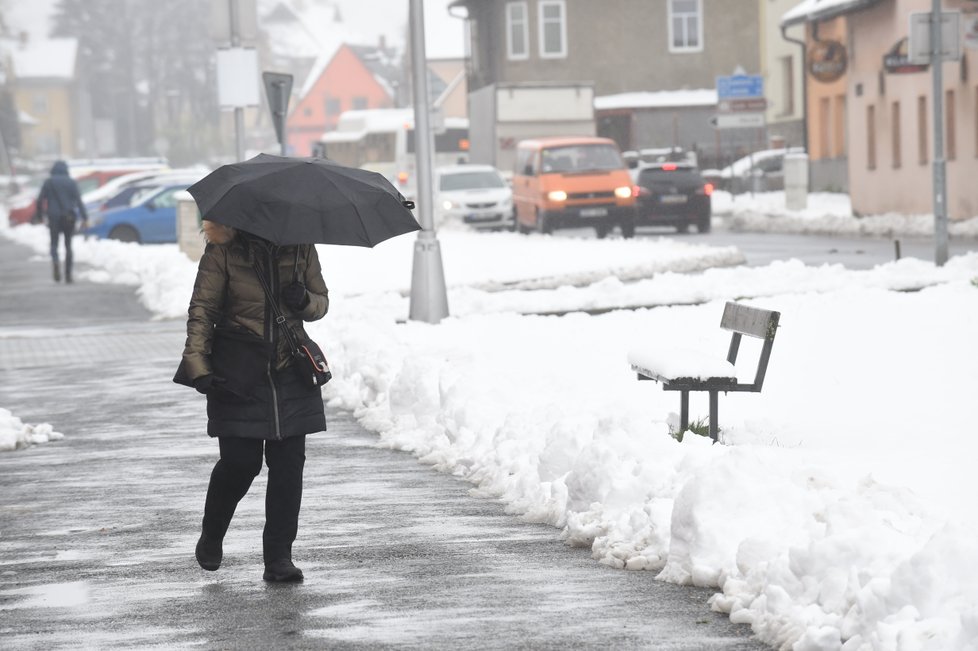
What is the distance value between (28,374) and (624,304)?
6387mm

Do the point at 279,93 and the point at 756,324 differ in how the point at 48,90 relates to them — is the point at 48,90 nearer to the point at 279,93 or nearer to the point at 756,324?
the point at 279,93

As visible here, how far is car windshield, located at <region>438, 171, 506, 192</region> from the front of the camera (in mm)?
41969

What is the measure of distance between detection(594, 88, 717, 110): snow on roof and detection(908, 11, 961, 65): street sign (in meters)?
41.5

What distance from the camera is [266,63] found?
161 m

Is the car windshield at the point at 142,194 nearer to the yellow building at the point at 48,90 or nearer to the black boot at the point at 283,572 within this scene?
the black boot at the point at 283,572

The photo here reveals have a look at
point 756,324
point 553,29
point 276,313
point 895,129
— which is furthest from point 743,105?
point 276,313

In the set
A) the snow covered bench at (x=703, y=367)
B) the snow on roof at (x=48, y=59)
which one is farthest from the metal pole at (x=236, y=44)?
the snow on roof at (x=48, y=59)

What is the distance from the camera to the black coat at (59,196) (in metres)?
28.9

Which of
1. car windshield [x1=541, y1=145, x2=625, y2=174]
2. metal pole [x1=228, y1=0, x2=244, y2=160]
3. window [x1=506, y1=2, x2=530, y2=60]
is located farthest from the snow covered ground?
window [x1=506, y1=2, x2=530, y2=60]

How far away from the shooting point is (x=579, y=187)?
3647cm

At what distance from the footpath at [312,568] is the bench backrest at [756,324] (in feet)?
5.78

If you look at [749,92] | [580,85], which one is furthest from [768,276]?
[580,85]

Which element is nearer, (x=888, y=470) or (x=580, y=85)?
(x=888, y=470)

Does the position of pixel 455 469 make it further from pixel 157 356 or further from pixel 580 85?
pixel 580 85
